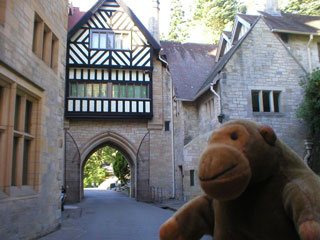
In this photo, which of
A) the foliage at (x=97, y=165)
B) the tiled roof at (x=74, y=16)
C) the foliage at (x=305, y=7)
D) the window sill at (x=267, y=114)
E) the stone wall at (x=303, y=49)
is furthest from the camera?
the foliage at (x=97, y=165)

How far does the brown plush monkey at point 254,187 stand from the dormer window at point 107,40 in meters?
16.5

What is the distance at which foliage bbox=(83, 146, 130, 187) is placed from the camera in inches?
1416

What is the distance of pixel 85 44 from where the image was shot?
17625 mm

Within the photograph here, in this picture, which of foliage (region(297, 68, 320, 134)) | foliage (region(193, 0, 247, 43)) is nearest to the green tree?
foliage (region(193, 0, 247, 43))

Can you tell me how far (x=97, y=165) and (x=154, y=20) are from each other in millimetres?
21512

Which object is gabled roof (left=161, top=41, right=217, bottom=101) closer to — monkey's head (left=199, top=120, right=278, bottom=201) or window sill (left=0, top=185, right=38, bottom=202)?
window sill (left=0, top=185, right=38, bottom=202)

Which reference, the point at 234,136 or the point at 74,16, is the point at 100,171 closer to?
the point at 74,16

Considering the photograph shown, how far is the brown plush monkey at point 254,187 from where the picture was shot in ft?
6.54

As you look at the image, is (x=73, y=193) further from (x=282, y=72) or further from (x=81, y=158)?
(x=282, y=72)

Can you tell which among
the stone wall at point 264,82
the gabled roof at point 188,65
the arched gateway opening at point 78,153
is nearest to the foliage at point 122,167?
the arched gateway opening at point 78,153

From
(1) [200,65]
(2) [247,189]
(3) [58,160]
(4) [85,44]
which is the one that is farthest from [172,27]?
(2) [247,189]

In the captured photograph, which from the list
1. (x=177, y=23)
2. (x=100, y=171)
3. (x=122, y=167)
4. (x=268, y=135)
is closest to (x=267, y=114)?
(x=268, y=135)

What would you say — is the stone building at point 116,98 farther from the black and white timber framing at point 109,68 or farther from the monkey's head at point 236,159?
the monkey's head at point 236,159

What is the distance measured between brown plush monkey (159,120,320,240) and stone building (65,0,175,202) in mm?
15442
